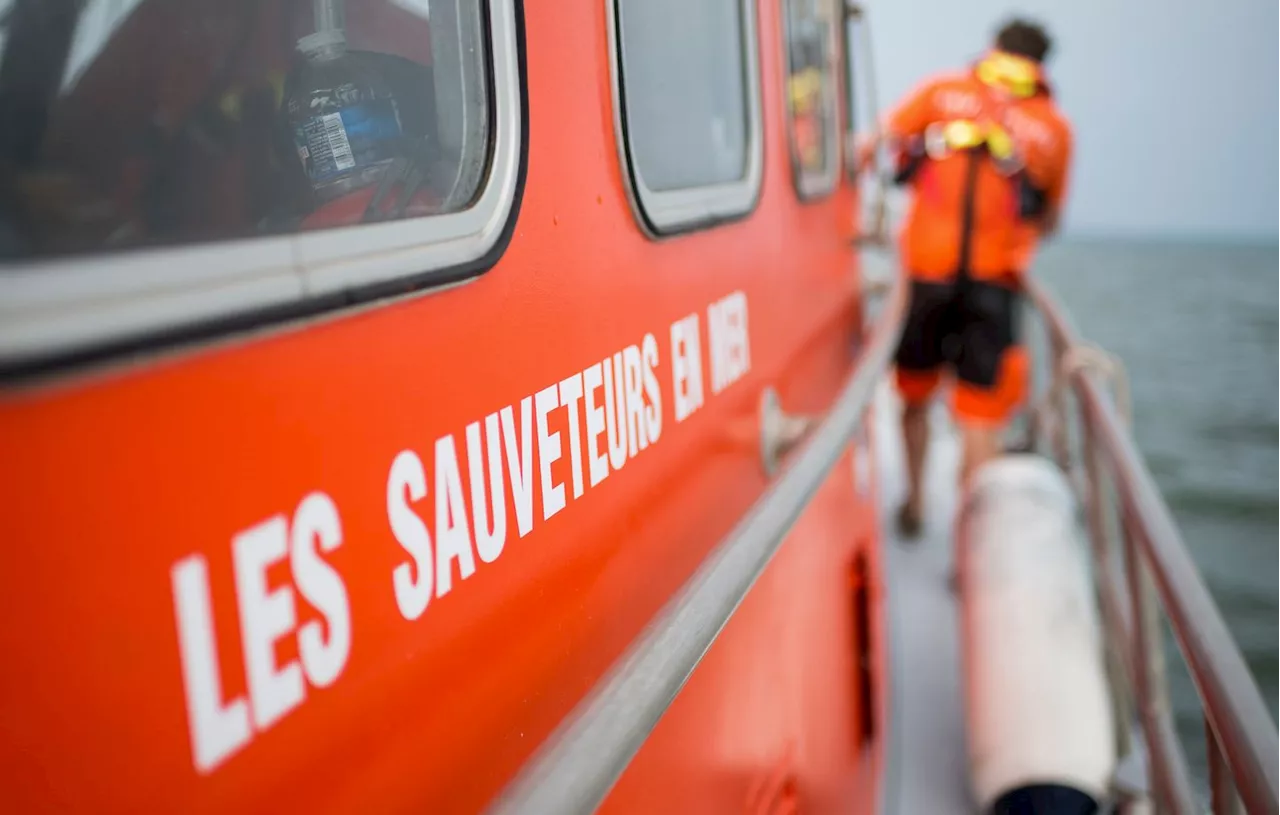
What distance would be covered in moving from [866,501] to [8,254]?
98.0 inches

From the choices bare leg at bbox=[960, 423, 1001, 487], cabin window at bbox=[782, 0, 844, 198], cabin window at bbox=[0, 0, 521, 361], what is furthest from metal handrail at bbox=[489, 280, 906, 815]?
bare leg at bbox=[960, 423, 1001, 487]

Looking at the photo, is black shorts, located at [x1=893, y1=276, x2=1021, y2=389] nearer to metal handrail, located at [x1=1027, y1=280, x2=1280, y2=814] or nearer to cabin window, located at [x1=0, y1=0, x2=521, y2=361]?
metal handrail, located at [x1=1027, y1=280, x2=1280, y2=814]

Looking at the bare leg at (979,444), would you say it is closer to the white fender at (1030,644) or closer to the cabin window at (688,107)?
the white fender at (1030,644)

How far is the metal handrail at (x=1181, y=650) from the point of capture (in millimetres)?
1210

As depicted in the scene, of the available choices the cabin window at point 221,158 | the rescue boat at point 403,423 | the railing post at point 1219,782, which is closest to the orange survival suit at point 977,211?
the rescue boat at point 403,423

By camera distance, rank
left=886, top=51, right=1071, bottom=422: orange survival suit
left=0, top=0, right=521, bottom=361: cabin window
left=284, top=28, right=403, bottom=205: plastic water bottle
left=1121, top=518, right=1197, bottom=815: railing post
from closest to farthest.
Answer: left=0, top=0, right=521, bottom=361: cabin window, left=284, top=28, right=403, bottom=205: plastic water bottle, left=1121, top=518, right=1197, bottom=815: railing post, left=886, top=51, right=1071, bottom=422: orange survival suit

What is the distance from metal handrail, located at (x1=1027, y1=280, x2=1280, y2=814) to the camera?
1.21 metres

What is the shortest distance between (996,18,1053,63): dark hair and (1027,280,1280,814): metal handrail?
1.73m

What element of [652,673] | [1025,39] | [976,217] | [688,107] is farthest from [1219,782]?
[1025,39]

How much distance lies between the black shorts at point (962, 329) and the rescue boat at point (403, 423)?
241 centimetres

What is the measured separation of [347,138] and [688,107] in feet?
2.65

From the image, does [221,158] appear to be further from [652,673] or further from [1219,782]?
[1219,782]

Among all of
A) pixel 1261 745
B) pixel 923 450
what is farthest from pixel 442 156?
pixel 923 450

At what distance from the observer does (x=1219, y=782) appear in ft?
4.69
